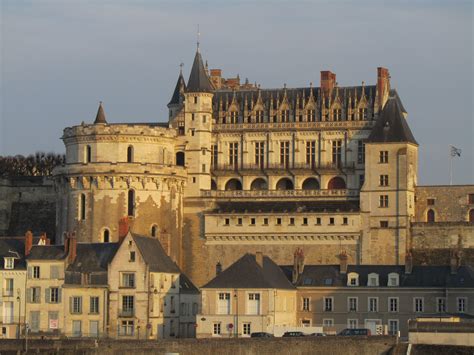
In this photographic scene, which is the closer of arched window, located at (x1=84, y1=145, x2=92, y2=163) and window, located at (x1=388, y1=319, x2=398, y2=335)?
window, located at (x1=388, y1=319, x2=398, y2=335)

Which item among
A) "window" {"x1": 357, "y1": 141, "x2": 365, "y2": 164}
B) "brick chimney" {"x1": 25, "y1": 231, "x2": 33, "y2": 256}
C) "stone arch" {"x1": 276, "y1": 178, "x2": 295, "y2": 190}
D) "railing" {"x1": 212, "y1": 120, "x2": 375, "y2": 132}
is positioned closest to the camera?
"brick chimney" {"x1": 25, "y1": 231, "x2": 33, "y2": 256}

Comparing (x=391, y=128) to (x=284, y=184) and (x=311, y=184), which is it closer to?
(x=311, y=184)

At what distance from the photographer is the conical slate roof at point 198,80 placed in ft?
300

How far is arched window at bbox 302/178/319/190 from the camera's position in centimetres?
9231

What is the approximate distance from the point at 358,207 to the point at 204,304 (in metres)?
17.9

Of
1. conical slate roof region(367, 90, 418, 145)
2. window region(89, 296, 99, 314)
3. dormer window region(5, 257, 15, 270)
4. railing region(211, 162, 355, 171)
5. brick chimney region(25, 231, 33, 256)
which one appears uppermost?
conical slate roof region(367, 90, 418, 145)

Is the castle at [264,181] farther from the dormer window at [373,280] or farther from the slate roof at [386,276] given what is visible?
the dormer window at [373,280]

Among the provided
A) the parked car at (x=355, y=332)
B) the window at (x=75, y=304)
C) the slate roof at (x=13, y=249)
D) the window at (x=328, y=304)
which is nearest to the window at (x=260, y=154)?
the slate roof at (x=13, y=249)

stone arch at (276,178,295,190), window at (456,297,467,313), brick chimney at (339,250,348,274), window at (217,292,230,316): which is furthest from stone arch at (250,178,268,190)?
window at (456,297,467,313)

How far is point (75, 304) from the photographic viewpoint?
73.4 metres

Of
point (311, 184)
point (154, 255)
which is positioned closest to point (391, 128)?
point (311, 184)

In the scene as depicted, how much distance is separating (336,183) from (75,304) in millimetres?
24021

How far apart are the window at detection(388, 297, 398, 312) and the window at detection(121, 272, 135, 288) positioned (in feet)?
42.2

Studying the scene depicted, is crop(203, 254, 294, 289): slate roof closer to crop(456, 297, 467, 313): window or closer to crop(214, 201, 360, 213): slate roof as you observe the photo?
crop(456, 297, 467, 313): window
